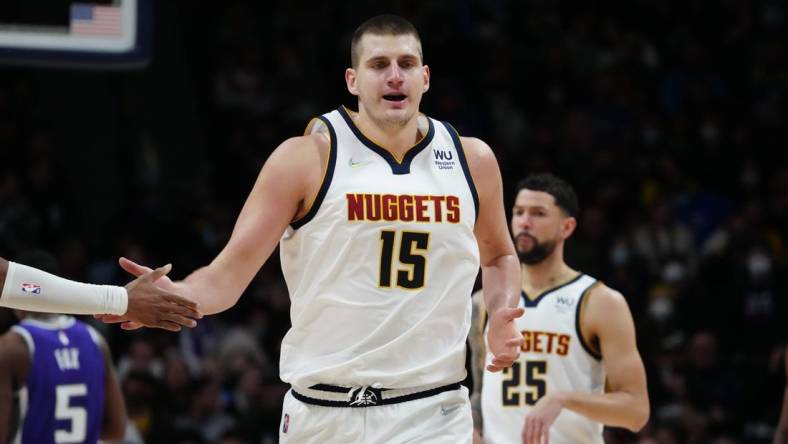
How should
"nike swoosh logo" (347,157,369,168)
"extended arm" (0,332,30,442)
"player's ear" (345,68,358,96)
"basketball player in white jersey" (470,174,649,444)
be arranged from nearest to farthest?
"nike swoosh logo" (347,157,369,168) → "player's ear" (345,68,358,96) → "basketball player in white jersey" (470,174,649,444) → "extended arm" (0,332,30,442)

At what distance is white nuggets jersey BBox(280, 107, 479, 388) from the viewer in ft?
16.8

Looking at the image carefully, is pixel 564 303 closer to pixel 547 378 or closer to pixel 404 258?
pixel 547 378

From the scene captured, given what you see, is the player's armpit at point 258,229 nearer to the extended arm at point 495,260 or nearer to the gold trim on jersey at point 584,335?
the extended arm at point 495,260

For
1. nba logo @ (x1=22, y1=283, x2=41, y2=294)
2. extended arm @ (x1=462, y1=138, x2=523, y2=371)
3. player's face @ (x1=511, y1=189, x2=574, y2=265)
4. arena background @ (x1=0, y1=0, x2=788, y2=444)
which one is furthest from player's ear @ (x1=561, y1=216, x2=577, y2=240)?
arena background @ (x1=0, y1=0, x2=788, y2=444)

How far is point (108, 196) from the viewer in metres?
14.9

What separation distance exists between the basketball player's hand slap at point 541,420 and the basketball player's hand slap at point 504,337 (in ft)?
2.74

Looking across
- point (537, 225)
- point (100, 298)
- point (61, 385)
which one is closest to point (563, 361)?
point (537, 225)

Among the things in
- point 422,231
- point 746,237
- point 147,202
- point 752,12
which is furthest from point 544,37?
point 422,231

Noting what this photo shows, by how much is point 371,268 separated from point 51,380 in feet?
9.77

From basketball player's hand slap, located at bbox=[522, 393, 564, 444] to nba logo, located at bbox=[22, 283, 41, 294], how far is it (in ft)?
8.05

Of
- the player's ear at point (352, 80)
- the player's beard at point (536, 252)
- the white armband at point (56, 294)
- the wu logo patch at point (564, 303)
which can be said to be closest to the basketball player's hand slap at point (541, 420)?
the wu logo patch at point (564, 303)

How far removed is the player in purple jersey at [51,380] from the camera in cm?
719

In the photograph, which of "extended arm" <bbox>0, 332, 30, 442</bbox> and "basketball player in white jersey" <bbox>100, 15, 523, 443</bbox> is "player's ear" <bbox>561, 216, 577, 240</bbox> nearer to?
"basketball player in white jersey" <bbox>100, 15, 523, 443</bbox>

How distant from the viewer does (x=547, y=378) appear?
6.82 meters
